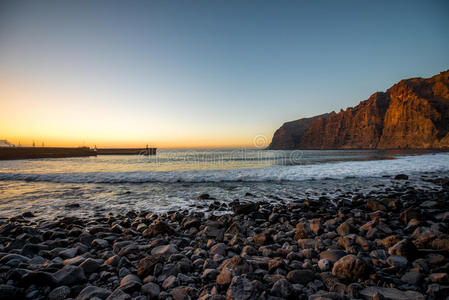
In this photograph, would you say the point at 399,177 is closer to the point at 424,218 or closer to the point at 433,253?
the point at 424,218

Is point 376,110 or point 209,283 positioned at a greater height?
point 376,110

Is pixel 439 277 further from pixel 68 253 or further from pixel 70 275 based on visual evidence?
pixel 68 253

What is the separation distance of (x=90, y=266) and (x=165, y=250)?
1.03m

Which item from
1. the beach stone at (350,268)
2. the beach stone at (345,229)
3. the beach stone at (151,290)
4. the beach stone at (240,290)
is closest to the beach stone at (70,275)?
the beach stone at (151,290)

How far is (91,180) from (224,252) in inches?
497

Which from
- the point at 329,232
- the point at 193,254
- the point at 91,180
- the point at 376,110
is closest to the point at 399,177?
the point at 329,232

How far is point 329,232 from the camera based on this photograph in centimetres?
382

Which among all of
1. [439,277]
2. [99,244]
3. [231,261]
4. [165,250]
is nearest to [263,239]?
[231,261]

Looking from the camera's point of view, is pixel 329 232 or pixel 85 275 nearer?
pixel 85 275

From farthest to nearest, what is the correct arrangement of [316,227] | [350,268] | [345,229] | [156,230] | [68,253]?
[156,230] → [316,227] → [345,229] → [68,253] → [350,268]

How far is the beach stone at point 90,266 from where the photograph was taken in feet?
8.59

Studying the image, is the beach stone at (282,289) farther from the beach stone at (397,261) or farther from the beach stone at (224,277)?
the beach stone at (397,261)

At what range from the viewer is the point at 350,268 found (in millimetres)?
2377

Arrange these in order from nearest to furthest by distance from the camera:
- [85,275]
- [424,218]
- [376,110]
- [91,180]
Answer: [85,275]
[424,218]
[91,180]
[376,110]
